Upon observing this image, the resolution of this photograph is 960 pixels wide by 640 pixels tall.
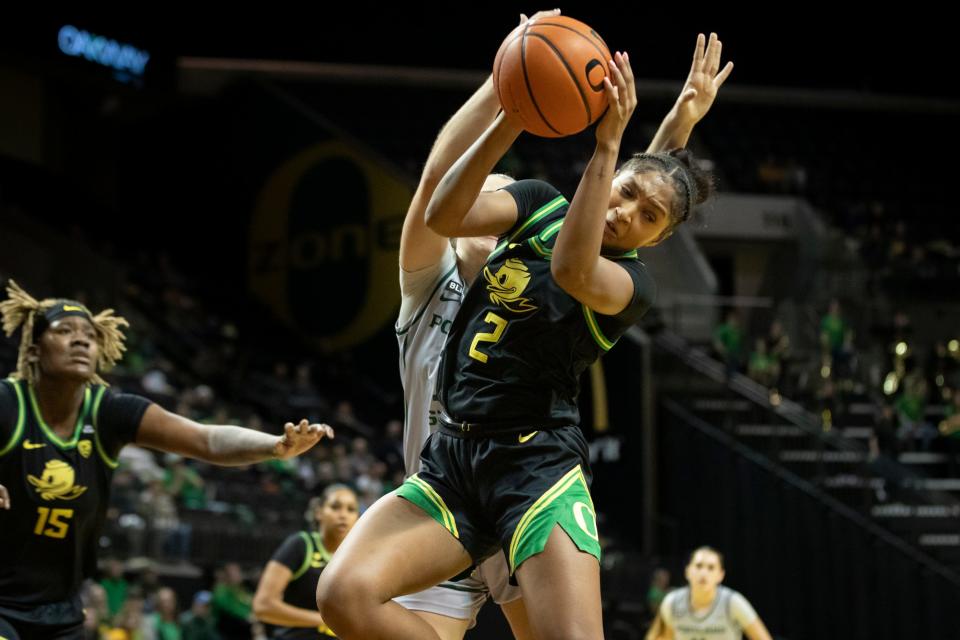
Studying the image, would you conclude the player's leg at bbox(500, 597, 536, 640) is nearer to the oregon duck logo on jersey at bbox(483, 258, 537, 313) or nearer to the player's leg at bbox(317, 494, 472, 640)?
the player's leg at bbox(317, 494, 472, 640)

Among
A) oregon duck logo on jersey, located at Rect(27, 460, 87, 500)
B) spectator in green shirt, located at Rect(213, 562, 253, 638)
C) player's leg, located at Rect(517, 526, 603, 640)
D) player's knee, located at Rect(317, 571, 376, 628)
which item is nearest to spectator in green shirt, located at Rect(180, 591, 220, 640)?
spectator in green shirt, located at Rect(213, 562, 253, 638)

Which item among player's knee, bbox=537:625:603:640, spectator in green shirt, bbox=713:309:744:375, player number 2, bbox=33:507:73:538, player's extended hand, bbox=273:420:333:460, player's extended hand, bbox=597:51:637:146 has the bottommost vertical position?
player's knee, bbox=537:625:603:640

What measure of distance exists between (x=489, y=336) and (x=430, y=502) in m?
0.52

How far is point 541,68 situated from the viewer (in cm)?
380

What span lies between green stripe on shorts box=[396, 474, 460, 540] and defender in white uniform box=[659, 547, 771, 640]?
5322mm

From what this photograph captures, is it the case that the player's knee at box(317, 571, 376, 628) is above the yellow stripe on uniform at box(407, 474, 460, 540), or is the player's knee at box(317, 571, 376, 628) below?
below

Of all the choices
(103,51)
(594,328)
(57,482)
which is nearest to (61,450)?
(57,482)

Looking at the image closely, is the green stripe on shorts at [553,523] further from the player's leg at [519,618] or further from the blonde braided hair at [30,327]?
the blonde braided hair at [30,327]

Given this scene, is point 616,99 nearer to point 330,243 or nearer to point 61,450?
point 61,450

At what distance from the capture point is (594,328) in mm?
4141

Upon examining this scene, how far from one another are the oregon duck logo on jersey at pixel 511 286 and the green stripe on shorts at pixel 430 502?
59 centimetres

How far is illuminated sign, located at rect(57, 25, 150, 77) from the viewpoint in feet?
68.0

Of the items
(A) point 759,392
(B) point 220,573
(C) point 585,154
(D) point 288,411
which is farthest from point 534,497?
(C) point 585,154

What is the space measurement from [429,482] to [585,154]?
63.0ft
